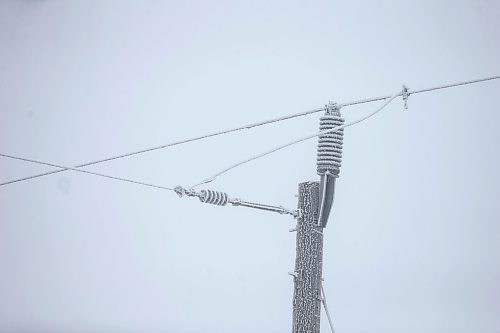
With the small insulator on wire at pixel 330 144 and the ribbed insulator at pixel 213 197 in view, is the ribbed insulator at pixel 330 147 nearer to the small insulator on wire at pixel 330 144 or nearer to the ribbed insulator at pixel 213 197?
the small insulator on wire at pixel 330 144

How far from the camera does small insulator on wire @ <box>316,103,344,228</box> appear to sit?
4312 mm

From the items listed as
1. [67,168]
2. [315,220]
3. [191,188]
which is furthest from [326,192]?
[67,168]

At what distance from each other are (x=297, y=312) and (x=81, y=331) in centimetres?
8239

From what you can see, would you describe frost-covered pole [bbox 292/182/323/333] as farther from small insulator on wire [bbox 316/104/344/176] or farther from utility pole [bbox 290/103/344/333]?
small insulator on wire [bbox 316/104/344/176]

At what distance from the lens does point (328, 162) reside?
14.1 ft

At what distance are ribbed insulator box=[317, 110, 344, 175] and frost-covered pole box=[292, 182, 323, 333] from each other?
21 cm

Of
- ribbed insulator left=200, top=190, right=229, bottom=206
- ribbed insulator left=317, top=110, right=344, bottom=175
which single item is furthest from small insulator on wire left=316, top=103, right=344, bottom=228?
ribbed insulator left=200, top=190, right=229, bottom=206

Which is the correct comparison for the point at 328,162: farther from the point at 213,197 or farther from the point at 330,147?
the point at 213,197

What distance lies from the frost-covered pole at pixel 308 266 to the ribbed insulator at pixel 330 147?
214 mm

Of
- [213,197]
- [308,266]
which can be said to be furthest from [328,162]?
[213,197]

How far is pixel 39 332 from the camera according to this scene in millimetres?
73688

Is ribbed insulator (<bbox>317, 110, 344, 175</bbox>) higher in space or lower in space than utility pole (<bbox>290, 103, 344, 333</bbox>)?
higher

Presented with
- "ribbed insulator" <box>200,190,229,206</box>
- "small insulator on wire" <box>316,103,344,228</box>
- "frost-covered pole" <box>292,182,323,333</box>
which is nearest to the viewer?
"frost-covered pole" <box>292,182,323,333</box>

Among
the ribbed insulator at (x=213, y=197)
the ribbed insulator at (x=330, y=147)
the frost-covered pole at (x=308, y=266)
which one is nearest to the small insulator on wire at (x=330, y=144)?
the ribbed insulator at (x=330, y=147)
